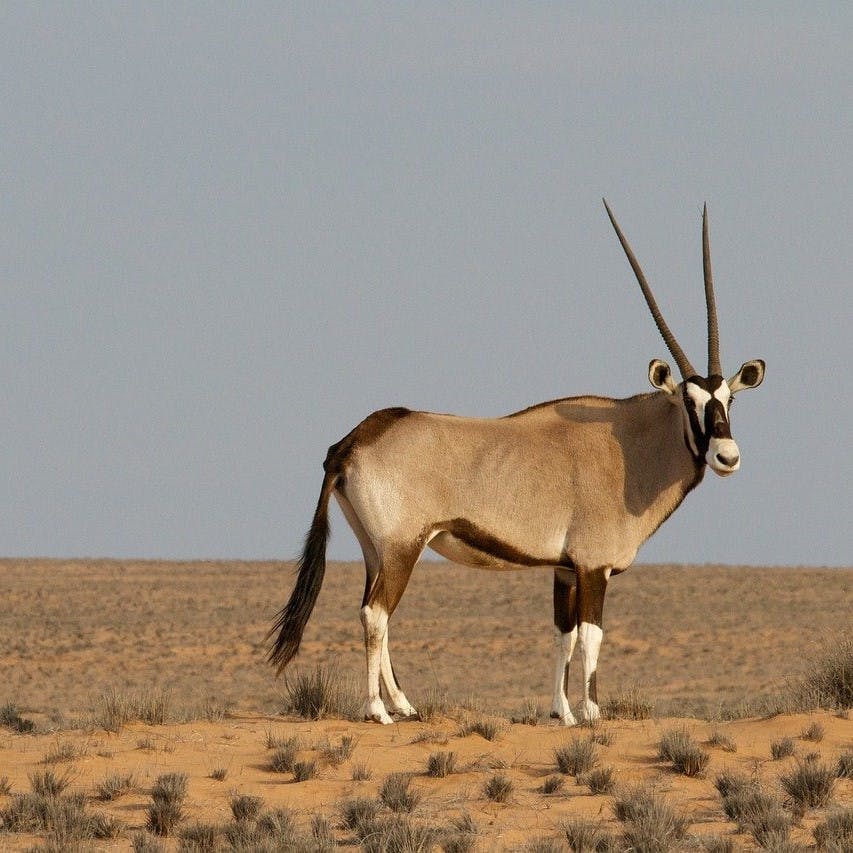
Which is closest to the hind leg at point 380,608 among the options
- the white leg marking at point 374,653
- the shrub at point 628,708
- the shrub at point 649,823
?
the white leg marking at point 374,653

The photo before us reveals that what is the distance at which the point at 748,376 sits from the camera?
11.8 meters

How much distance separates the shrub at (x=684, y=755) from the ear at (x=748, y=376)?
10.1 ft

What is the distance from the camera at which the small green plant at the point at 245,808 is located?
8.52 metres

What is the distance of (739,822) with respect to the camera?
330 inches

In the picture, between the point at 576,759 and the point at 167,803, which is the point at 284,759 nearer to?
the point at 167,803

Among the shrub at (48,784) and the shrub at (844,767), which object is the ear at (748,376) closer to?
the shrub at (844,767)

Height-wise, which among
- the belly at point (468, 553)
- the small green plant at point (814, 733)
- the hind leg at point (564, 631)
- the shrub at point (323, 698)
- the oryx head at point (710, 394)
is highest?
the oryx head at point (710, 394)

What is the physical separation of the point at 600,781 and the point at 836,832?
65.8 inches

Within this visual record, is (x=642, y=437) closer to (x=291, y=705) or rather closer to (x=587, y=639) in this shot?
(x=587, y=639)

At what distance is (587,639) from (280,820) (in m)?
3.95

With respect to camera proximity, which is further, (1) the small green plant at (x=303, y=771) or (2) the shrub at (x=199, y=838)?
(1) the small green plant at (x=303, y=771)

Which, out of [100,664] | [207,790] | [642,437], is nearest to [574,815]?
[207,790]

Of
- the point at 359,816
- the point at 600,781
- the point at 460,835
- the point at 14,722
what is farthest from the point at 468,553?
the point at 14,722

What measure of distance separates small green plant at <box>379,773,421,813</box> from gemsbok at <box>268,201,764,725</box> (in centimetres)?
210
